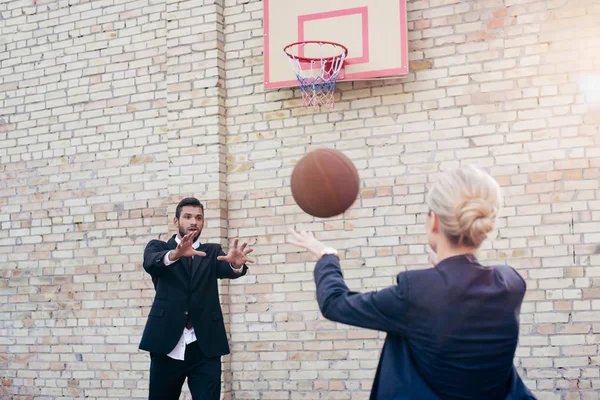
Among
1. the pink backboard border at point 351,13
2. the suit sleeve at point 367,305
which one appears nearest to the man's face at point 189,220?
the pink backboard border at point 351,13

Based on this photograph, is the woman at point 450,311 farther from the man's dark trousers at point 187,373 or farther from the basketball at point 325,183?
the man's dark trousers at point 187,373

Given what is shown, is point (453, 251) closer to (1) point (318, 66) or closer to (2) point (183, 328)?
(2) point (183, 328)

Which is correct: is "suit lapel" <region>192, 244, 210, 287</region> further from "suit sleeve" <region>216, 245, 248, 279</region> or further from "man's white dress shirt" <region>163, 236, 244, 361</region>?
"man's white dress shirt" <region>163, 236, 244, 361</region>

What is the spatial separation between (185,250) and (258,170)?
86.7 inches

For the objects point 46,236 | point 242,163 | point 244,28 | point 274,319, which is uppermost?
point 244,28

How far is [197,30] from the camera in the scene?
22.9 ft

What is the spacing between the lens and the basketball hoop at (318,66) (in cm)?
628

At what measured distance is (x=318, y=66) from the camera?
6371 millimetres

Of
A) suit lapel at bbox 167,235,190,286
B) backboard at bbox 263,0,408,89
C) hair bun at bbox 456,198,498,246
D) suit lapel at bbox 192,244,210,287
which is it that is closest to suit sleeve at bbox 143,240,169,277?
suit lapel at bbox 167,235,190,286

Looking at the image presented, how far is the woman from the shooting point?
243 centimetres

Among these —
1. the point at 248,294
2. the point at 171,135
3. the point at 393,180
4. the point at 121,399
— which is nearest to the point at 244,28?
the point at 171,135

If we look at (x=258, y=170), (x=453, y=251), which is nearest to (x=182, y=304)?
(x=258, y=170)

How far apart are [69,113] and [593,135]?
5077 mm

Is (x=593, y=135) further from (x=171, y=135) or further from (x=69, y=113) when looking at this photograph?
(x=69, y=113)
